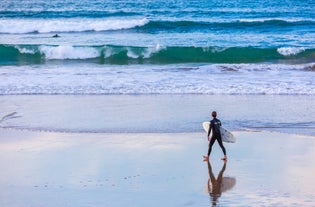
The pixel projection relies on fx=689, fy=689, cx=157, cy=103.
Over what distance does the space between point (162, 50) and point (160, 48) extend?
24cm

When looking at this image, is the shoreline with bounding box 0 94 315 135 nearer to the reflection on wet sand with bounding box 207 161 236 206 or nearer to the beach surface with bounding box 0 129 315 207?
the beach surface with bounding box 0 129 315 207

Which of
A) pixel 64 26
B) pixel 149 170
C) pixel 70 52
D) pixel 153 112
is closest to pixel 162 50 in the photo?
pixel 70 52

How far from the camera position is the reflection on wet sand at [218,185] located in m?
12.5

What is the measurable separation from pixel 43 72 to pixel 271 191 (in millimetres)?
17707

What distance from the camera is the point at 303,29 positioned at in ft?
144

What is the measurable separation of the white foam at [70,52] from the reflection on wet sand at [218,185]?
72.2 ft

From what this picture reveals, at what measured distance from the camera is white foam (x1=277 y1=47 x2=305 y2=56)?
35.2 metres

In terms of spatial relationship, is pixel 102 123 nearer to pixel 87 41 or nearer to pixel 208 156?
pixel 208 156

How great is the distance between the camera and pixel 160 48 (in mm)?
Result: 35344

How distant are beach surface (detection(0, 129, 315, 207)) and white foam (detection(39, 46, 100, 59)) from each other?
17.9 meters

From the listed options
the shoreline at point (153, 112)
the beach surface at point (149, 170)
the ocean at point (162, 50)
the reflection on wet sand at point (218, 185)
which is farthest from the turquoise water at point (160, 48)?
the reflection on wet sand at point (218, 185)

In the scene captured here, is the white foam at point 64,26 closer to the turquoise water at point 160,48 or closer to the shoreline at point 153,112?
the turquoise water at point 160,48

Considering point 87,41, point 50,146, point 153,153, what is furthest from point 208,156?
point 87,41

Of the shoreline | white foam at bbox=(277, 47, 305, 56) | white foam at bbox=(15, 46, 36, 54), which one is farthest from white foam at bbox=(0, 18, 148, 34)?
the shoreline
